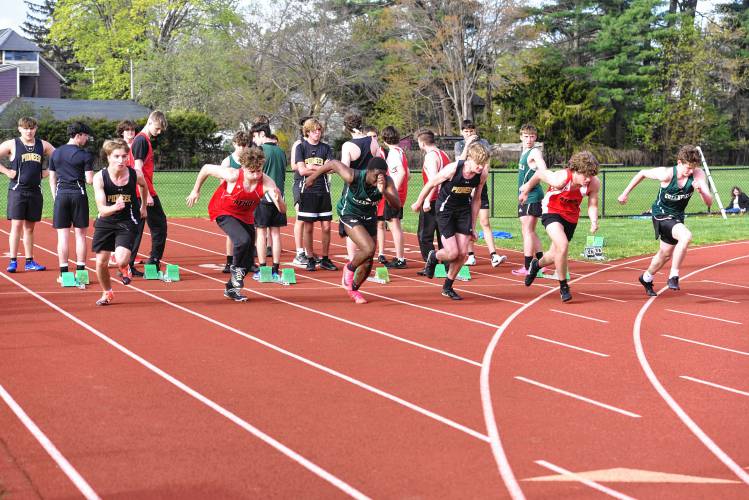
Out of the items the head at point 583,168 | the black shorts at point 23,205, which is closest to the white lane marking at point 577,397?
the head at point 583,168

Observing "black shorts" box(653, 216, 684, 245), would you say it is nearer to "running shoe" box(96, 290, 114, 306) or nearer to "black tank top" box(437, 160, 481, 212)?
"black tank top" box(437, 160, 481, 212)

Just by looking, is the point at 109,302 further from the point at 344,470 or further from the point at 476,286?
the point at 344,470

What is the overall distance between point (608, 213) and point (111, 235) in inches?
693

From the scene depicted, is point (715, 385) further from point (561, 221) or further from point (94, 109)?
point (94, 109)

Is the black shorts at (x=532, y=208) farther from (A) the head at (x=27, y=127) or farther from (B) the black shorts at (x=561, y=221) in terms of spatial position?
(A) the head at (x=27, y=127)

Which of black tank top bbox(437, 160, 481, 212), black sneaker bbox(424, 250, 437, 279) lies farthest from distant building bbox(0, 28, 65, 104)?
black tank top bbox(437, 160, 481, 212)

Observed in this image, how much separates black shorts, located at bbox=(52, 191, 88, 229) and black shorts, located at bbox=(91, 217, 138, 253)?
166 cm

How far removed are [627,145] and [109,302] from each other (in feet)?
191

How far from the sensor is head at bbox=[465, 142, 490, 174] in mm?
11141

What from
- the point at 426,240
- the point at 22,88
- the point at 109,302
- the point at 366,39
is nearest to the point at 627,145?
the point at 366,39

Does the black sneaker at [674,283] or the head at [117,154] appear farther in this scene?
the black sneaker at [674,283]

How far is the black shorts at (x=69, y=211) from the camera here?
12212mm

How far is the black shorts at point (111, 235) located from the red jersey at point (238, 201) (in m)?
0.94

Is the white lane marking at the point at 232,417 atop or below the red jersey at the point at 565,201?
below
